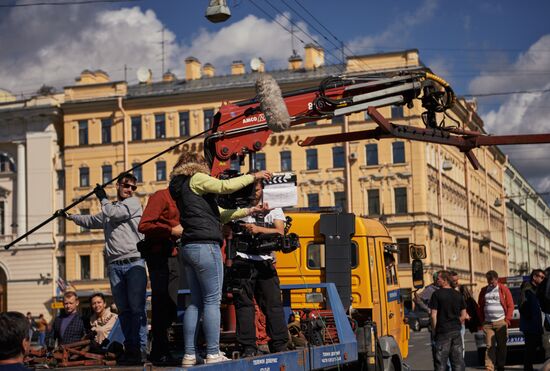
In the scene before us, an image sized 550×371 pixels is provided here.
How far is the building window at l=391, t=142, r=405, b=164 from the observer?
232 feet

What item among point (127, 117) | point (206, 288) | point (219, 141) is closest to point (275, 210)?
point (206, 288)

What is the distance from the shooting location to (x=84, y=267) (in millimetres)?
75500

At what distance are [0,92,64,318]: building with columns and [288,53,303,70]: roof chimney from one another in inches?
657

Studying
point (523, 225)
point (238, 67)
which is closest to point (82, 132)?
point (238, 67)

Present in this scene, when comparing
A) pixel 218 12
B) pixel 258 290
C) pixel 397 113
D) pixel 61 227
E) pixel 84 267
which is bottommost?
pixel 258 290

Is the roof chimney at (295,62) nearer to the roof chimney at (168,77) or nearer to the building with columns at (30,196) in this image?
the roof chimney at (168,77)

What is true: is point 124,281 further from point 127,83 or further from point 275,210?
point 127,83

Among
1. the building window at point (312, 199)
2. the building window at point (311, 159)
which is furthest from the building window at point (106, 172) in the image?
the building window at point (312, 199)

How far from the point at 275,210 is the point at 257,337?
1314 mm

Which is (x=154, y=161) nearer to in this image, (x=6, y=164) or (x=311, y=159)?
(x=311, y=159)

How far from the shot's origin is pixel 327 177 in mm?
71562

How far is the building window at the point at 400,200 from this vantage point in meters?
70.4

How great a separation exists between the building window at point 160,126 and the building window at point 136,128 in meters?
1.28

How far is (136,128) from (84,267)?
10295 mm
